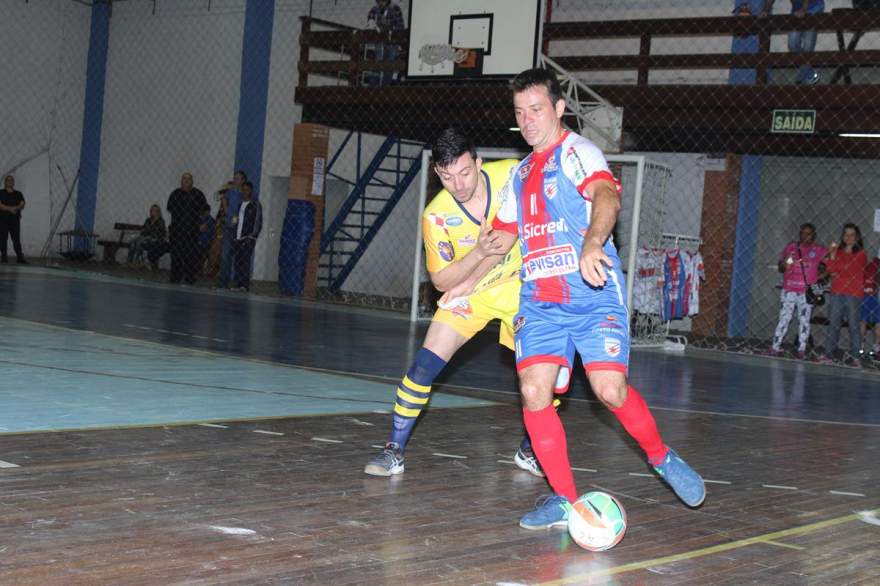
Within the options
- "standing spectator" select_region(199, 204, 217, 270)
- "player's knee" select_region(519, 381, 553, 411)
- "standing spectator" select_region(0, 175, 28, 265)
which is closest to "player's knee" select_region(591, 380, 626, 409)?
"player's knee" select_region(519, 381, 553, 411)

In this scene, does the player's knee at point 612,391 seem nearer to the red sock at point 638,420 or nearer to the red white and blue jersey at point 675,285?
the red sock at point 638,420

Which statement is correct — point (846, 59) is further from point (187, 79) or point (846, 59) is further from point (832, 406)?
point (187, 79)

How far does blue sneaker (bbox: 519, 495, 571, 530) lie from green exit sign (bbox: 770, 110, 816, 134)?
10699 millimetres

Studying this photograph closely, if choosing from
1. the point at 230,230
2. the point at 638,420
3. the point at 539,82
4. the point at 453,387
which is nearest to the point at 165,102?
the point at 230,230

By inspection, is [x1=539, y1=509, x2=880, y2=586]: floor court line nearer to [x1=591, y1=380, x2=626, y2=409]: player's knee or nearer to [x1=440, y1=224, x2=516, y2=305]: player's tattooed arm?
[x1=591, y1=380, x2=626, y2=409]: player's knee

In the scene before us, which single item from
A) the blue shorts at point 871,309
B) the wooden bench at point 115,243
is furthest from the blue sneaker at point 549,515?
the wooden bench at point 115,243

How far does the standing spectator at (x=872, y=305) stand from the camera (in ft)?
48.1

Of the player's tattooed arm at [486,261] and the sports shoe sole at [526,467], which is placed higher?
the player's tattooed arm at [486,261]

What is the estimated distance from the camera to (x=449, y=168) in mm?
4922

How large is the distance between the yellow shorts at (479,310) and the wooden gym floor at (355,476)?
762 millimetres

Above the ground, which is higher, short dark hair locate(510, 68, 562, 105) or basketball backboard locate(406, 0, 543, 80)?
basketball backboard locate(406, 0, 543, 80)

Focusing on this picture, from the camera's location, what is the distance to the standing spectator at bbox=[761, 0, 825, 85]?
14.6m

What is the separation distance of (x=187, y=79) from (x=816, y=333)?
48.8ft

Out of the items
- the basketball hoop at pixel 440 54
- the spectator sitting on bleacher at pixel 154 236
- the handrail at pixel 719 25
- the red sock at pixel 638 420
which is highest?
the handrail at pixel 719 25
